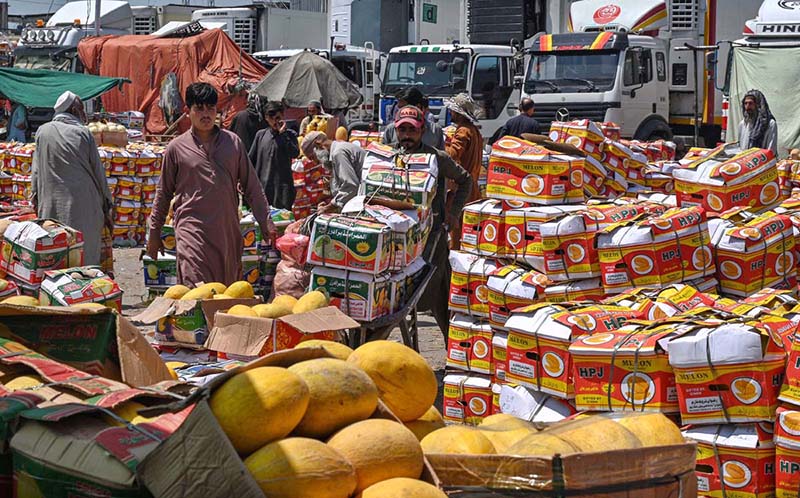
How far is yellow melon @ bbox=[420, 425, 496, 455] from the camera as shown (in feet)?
9.98

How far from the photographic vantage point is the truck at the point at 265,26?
28734mm

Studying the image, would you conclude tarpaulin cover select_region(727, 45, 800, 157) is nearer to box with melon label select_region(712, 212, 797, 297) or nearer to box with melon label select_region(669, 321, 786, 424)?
box with melon label select_region(712, 212, 797, 297)

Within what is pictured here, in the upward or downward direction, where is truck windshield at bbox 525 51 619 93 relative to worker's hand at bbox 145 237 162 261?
upward

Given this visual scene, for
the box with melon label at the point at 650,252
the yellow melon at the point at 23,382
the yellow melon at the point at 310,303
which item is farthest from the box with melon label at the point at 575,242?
the yellow melon at the point at 23,382

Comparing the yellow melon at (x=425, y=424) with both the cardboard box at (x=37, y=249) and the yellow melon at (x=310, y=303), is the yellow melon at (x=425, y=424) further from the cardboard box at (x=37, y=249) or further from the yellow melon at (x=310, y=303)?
the cardboard box at (x=37, y=249)

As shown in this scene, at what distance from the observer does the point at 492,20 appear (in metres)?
25.1

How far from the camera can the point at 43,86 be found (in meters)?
19.8

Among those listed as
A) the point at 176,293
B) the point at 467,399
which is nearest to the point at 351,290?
the point at 467,399

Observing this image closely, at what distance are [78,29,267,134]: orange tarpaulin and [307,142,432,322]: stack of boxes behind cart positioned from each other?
18.2 metres

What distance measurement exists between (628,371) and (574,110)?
1748 cm

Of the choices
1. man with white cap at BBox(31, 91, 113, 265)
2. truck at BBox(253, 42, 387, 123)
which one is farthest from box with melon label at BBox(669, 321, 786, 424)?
truck at BBox(253, 42, 387, 123)

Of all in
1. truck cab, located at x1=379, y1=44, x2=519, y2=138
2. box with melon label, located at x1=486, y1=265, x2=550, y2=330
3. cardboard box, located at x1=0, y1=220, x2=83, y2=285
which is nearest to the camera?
box with melon label, located at x1=486, y1=265, x2=550, y2=330

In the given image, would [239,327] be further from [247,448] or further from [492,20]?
[492,20]

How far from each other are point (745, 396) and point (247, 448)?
102 inches
